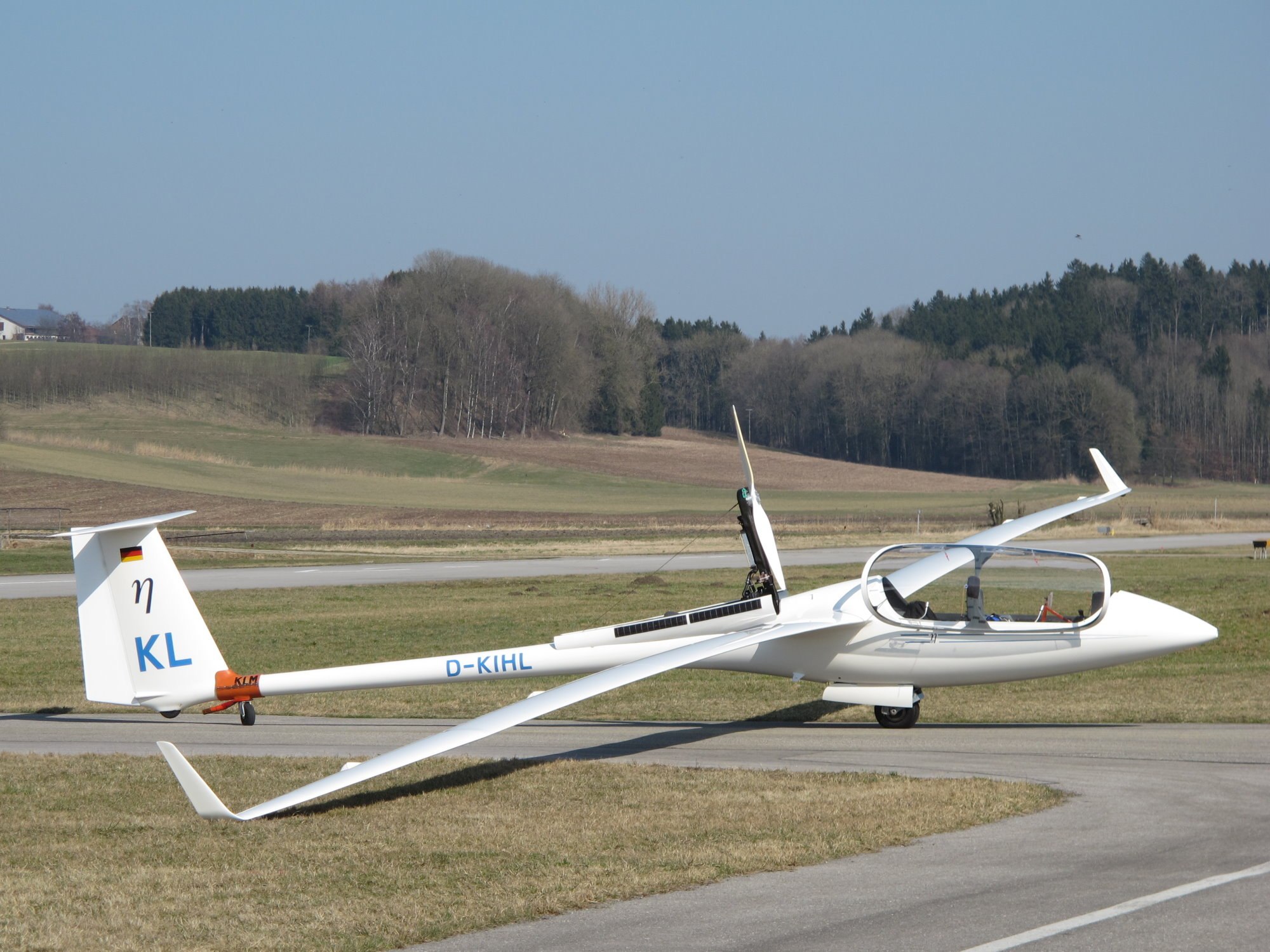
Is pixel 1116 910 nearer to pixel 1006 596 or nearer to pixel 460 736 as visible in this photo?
pixel 460 736

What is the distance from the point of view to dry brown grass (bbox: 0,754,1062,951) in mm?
6836

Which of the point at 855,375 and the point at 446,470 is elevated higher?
the point at 855,375

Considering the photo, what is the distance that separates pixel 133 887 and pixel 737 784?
4.58m

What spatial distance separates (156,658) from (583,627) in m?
10.6

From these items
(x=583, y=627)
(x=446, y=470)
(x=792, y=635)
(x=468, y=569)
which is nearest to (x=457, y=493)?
(x=446, y=470)

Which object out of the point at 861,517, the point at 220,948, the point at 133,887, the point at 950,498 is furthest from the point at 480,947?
the point at 950,498

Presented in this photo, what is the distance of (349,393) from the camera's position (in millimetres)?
113688

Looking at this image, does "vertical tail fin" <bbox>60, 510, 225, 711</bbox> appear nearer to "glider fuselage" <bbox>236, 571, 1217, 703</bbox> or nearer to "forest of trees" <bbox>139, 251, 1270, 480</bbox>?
"glider fuselage" <bbox>236, 571, 1217, 703</bbox>

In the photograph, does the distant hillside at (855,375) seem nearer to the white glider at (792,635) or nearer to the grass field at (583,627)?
the grass field at (583,627)

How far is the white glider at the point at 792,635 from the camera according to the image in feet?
39.8

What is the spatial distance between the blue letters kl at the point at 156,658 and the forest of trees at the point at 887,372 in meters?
98.4

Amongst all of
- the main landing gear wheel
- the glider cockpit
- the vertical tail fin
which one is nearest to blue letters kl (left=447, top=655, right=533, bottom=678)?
the vertical tail fin

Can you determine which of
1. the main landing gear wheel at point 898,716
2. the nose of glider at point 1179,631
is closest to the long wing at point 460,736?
the main landing gear wheel at point 898,716

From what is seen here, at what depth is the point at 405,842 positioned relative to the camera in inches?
337
